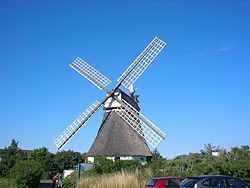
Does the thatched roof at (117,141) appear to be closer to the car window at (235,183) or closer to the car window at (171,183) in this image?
the car window at (171,183)

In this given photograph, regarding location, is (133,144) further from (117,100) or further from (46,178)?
(46,178)

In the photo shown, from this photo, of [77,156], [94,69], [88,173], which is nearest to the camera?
[88,173]

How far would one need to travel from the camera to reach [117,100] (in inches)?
1051

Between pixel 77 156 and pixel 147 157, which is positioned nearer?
pixel 147 157

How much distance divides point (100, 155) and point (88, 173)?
381cm

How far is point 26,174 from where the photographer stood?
58.4 ft

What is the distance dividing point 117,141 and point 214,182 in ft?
51.3

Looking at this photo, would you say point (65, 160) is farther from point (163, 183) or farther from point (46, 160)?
point (163, 183)

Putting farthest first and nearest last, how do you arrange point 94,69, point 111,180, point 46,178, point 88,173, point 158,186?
point 46,178 < point 94,69 < point 88,173 < point 111,180 < point 158,186

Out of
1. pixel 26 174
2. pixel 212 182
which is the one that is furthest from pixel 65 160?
pixel 212 182

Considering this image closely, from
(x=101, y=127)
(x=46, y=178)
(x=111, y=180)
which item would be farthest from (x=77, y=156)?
(x=111, y=180)

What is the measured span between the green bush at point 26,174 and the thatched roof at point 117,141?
24.1ft

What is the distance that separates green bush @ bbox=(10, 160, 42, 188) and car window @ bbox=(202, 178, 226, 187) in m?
12.7

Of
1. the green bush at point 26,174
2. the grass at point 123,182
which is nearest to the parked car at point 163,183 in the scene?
the grass at point 123,182
